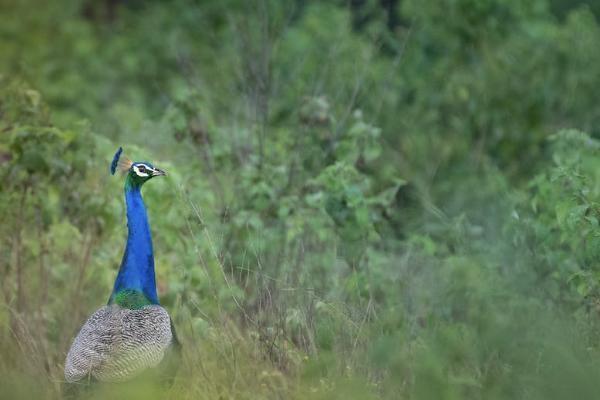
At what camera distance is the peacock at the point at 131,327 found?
445 centimetres

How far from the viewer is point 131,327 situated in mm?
4648

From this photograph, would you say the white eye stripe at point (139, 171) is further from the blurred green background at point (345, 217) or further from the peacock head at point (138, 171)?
the blurred green background at point (345, 217)

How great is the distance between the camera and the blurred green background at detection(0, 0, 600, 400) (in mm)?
4254

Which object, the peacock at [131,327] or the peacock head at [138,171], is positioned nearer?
the peacock at [131,327]

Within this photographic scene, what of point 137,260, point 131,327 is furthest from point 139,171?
point 131,327

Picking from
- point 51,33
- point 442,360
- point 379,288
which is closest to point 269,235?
point 379,288

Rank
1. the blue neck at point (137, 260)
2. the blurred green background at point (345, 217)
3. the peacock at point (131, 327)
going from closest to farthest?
the blurred green background at point (345, 217) < the peacock at point (131, 327) < the blue neck at point (137, 260)

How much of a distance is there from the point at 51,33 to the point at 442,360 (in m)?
9.06

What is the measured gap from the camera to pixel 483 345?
13.8 ft

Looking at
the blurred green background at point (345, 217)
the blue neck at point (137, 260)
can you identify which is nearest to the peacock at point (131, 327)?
the blue neck at point (137, 260)

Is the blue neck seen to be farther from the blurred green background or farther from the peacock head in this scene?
the blurred green background

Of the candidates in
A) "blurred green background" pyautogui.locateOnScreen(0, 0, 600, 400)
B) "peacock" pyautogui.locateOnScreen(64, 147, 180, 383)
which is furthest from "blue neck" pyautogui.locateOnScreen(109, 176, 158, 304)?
"blurred green background" pyautogui.locateOnScreen(0, 0, 600, 400)

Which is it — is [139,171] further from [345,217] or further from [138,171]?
[345,217]

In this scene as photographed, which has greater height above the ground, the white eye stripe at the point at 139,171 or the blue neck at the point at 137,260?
the white eye stripe at the point at 139,171
